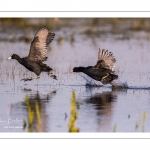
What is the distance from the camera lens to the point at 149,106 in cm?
1224

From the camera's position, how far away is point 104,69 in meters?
14.5

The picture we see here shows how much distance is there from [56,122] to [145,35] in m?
12.7

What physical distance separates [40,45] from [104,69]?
5.24 feet

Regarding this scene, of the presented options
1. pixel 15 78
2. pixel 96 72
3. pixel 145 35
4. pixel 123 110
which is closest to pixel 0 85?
pixel 15 78

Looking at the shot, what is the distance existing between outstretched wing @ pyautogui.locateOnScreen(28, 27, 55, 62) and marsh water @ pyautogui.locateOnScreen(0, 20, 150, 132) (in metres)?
0.57
